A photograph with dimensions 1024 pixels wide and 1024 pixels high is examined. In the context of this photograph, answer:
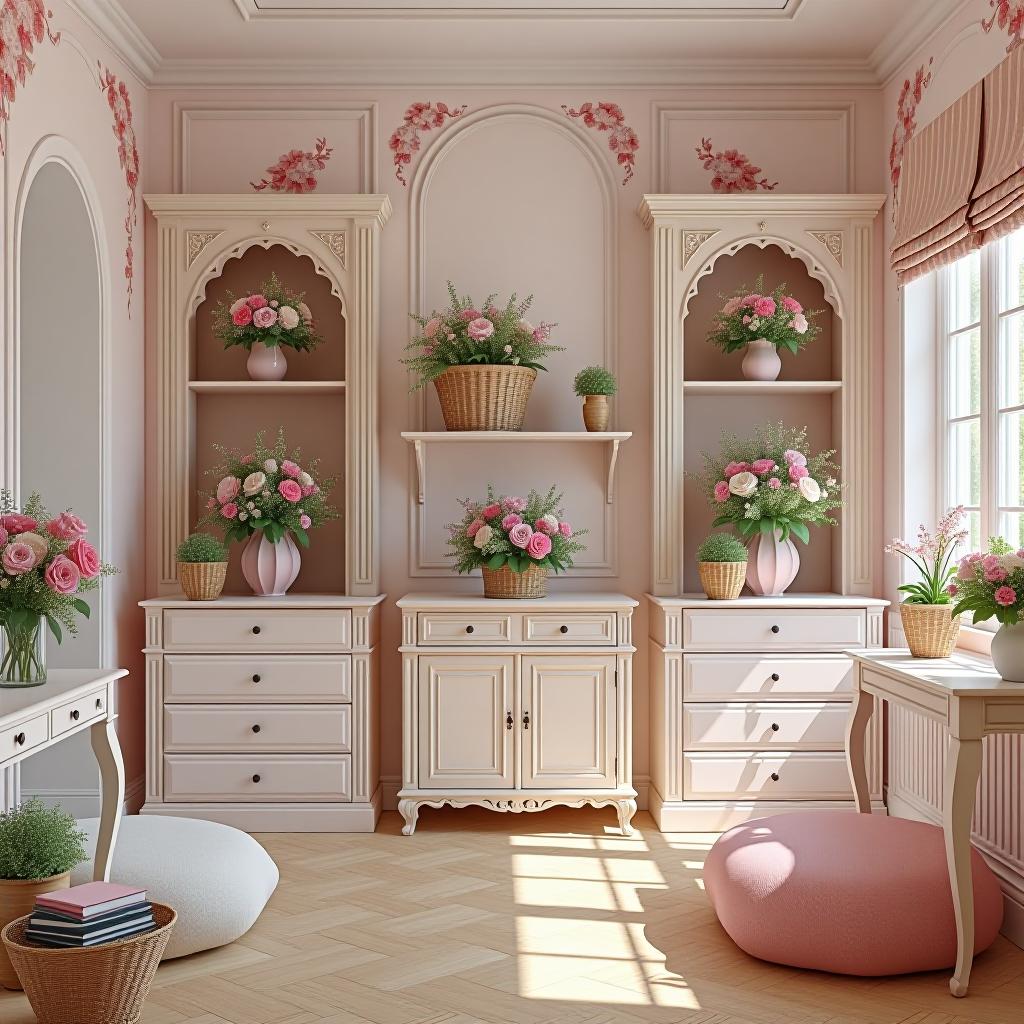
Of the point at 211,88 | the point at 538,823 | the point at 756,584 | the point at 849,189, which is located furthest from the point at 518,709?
the point at 211,88

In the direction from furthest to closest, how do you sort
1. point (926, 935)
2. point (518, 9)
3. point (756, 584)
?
point (756, 584), point (518, 9), point (926, 935)

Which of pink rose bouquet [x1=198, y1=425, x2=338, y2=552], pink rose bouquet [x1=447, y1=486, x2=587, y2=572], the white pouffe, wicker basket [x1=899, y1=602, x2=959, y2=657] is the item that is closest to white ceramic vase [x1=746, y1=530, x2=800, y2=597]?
pink rose bouquet [x1=447, y1=486, x2=587, y2=572]

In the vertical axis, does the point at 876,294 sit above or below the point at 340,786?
above

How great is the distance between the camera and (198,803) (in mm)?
4121

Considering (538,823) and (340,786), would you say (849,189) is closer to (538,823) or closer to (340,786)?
(538,823)

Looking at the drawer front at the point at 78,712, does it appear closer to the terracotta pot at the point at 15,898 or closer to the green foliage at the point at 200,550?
the terracotta pot at the point at 15,898

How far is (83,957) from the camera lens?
2.40m

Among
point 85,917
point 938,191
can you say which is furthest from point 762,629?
point 85,917

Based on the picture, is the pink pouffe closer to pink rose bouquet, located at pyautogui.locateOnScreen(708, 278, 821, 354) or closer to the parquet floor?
the parquet floor

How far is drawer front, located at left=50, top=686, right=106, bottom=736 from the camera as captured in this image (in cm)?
259

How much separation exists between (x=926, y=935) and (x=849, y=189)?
306 cm

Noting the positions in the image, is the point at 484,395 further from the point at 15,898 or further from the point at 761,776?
the point at 15,898

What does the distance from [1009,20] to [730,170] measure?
4.51 ft

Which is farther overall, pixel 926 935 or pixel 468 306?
pixel 468 306
